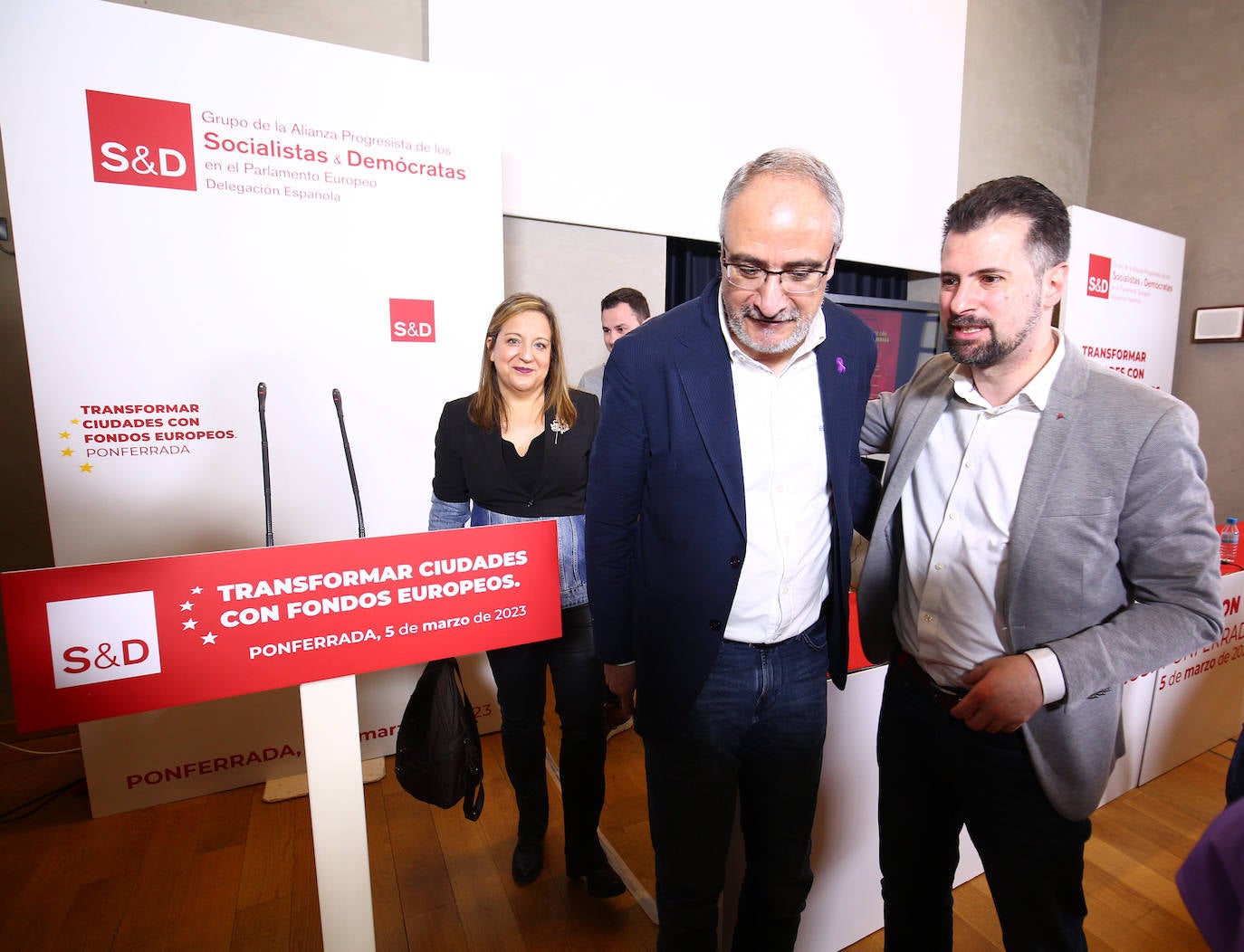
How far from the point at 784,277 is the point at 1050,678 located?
2.43ft

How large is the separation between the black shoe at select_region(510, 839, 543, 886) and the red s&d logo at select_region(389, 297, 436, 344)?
1.69 m

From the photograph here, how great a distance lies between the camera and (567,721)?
1.81 m

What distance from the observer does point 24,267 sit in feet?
6.06

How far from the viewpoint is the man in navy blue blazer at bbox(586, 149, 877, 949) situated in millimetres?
1099

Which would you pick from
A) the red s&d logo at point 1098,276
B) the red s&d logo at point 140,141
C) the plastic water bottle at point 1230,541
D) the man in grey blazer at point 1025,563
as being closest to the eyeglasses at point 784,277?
the man in grey blazer at point 1025,563

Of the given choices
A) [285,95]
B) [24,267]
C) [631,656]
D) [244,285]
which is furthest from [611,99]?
[631,656]

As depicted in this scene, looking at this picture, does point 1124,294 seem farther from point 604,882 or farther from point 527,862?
point 527,862

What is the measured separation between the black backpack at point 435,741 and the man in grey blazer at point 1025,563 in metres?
0.93

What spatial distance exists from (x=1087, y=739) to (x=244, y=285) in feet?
8.04

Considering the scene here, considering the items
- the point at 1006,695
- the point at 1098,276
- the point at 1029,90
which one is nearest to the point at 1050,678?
the point at 1006,695

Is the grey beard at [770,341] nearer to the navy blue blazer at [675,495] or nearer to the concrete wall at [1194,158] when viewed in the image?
the navy blue blazer at [675,495]

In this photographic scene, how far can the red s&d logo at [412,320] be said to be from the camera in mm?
2189

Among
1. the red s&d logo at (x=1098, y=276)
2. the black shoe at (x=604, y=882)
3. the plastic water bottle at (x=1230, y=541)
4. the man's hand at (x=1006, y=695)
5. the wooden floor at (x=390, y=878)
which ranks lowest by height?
the wooden floor at (x=390, y=878)

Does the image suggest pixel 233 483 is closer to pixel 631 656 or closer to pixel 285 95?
pixel 285 95
